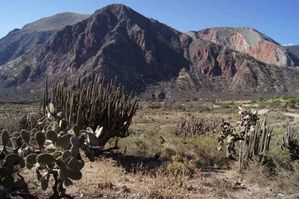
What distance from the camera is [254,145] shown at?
12.4 meters

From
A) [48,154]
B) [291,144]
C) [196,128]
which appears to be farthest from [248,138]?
[196,128]

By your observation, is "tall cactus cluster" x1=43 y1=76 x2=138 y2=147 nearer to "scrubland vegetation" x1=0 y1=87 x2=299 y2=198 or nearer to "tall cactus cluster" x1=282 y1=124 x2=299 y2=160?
"scrubland vegetation" x1=0 y1=87 x2=299 y2=198

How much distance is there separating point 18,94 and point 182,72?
48687 mm

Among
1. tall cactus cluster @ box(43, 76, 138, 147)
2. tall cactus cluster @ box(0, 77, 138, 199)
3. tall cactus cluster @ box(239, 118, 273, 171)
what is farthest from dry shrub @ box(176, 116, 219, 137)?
tall cactus cluster @ box(0, 77, 138, 199)

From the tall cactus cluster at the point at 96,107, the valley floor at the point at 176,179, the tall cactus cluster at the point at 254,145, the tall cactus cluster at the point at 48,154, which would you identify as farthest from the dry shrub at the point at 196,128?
the tall cactus cluster at the point at 48,154

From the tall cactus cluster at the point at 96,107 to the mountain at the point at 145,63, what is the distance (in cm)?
10073

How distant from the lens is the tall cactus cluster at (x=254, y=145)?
39.2ft

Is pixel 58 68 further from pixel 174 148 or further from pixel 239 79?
pixel 174 148

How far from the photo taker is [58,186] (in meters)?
5.37

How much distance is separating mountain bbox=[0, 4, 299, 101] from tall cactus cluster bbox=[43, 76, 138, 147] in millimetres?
100731

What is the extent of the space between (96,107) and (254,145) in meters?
4.16

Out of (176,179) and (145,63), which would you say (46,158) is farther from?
(145,63)

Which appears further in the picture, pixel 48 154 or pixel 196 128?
pixel 196 128

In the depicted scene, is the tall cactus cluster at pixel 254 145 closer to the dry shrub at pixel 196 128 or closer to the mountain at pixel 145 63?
the dry shrub at pixel 196 128
